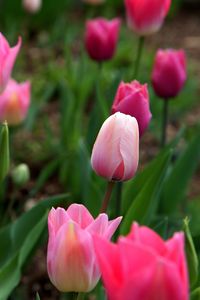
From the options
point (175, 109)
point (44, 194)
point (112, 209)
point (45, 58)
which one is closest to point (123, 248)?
point (112, 209)

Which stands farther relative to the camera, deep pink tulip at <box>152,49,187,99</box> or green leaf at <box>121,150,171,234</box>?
deep pink tulip at <box>152,49,187,99</box>

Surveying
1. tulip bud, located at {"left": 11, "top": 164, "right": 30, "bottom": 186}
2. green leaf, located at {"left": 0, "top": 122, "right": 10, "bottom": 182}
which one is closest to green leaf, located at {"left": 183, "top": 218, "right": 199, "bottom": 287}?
green leaf, located at {"left": 0, "top": 122, "right": 10, "bottom": 182}

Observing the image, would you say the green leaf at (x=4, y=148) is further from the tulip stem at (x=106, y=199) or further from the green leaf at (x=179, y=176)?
the green leaf at (x=179, y=176)

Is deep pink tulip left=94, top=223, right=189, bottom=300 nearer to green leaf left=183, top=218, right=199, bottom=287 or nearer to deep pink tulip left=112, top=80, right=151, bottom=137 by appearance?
green leaf left=183, top=218, right=199, bottom=287

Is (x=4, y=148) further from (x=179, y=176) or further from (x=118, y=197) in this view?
(x=179, y=176)

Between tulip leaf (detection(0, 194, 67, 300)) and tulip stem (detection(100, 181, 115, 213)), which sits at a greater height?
tulip stem (detection(100, 181, 115, 213))

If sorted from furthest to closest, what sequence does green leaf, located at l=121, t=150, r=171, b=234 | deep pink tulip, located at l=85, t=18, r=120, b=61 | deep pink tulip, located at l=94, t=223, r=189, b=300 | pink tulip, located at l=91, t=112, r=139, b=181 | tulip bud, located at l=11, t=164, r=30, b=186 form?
1. deep pink tulip, located at l=85, t=18, r=120, b=61
2. tulip bud, located at l=11, t=164, r=30, b=186
3. green leaf, located at l=121, t=150, r=171, b=234
4. pink tulip, located at l=91, t=112, r=139, b=181
5. deep pink tulip, located at l=94, t=223, r=189, b=300
